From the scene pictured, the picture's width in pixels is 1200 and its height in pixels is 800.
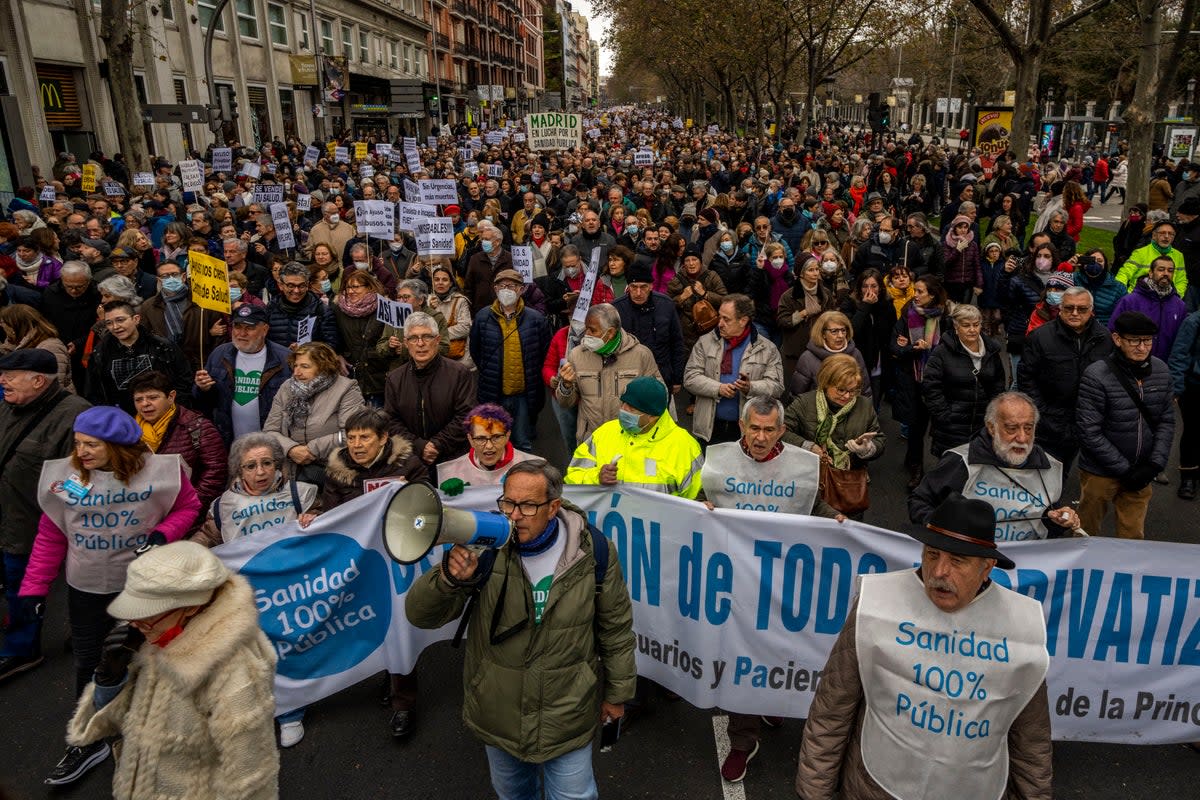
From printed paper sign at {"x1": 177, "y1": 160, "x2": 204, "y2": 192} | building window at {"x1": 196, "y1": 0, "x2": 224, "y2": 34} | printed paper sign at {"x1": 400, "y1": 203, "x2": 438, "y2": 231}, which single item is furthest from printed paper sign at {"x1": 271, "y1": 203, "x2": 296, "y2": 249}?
building window at {"x1": 196, "y1": 0, "x2": 224, "y2": 34}

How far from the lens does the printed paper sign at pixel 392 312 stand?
21.5ft

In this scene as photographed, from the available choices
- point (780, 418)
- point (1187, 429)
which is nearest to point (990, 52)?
point (1187, 429)

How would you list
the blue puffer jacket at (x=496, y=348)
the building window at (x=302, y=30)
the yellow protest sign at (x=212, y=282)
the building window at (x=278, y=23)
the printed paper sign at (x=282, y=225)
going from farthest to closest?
the building window at (x=302, y=30) < the building window at (x=278, y=23) < the printed paper sign at (x=282, y=225) < the blue puffer jacket at (x=496, y=348) < the yellow protest sign at (x=212, y=282)

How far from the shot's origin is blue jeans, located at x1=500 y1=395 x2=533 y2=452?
22.5 ft

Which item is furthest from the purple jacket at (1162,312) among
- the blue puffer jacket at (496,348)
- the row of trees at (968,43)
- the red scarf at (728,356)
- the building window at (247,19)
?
the building window at (247,19)

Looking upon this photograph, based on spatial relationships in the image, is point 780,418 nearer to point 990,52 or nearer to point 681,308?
point 681,308

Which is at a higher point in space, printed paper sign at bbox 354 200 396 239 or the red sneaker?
printed paper sign at bbox 354 200 396 239

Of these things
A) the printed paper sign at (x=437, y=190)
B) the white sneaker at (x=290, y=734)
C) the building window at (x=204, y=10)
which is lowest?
the white sneaker at (x=290, y=734)

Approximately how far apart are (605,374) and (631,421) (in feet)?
4.42

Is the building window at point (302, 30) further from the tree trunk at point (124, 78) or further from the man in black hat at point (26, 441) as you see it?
the man in black hat at point (26, 441)

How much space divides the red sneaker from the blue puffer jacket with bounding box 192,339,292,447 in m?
3.66

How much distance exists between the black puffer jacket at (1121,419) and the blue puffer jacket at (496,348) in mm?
3805

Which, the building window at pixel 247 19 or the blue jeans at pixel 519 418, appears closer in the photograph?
the blue jeans at pixel 519 418

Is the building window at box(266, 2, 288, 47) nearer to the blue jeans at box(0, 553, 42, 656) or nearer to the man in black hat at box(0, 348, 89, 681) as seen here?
the man in black hat at box(0, 348, 89, 681)
